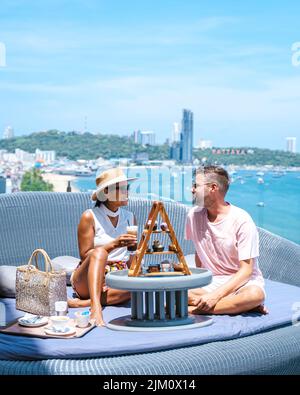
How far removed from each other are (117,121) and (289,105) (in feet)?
54.4

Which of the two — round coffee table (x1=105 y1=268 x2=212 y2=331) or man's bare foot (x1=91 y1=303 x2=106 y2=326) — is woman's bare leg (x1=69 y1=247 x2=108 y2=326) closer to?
man's bare foot (x1=91 y1=303 x2=106 y2=326)

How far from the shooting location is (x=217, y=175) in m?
4.39

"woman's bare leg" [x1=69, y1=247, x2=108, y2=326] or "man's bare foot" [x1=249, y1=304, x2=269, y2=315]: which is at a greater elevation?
"woman's bare leg" [x1=69, y1=247, x2=108, y2=326]

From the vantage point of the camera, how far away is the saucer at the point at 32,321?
4051mm

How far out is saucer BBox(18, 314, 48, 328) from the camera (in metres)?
4.05

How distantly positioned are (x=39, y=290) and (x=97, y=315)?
1.66 feet

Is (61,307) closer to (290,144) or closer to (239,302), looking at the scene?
(239,302)

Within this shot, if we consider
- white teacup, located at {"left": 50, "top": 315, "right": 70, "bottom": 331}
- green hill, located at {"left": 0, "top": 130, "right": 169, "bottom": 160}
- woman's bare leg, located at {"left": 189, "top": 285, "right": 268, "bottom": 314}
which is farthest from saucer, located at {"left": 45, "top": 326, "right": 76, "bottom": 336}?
green hill, located at {"left": 0, "top": 130, "right": 169, "bottom": 160}

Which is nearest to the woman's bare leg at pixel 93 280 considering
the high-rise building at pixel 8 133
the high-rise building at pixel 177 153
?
the high-rise building at pixel 177 153

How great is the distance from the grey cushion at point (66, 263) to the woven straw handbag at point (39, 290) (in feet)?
2.99

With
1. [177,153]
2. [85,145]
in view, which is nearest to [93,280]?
[177,153]

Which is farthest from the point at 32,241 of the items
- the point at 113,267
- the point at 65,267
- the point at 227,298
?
the point at 227,298

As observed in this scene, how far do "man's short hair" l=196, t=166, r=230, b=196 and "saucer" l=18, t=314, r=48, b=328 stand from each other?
1308 mm
